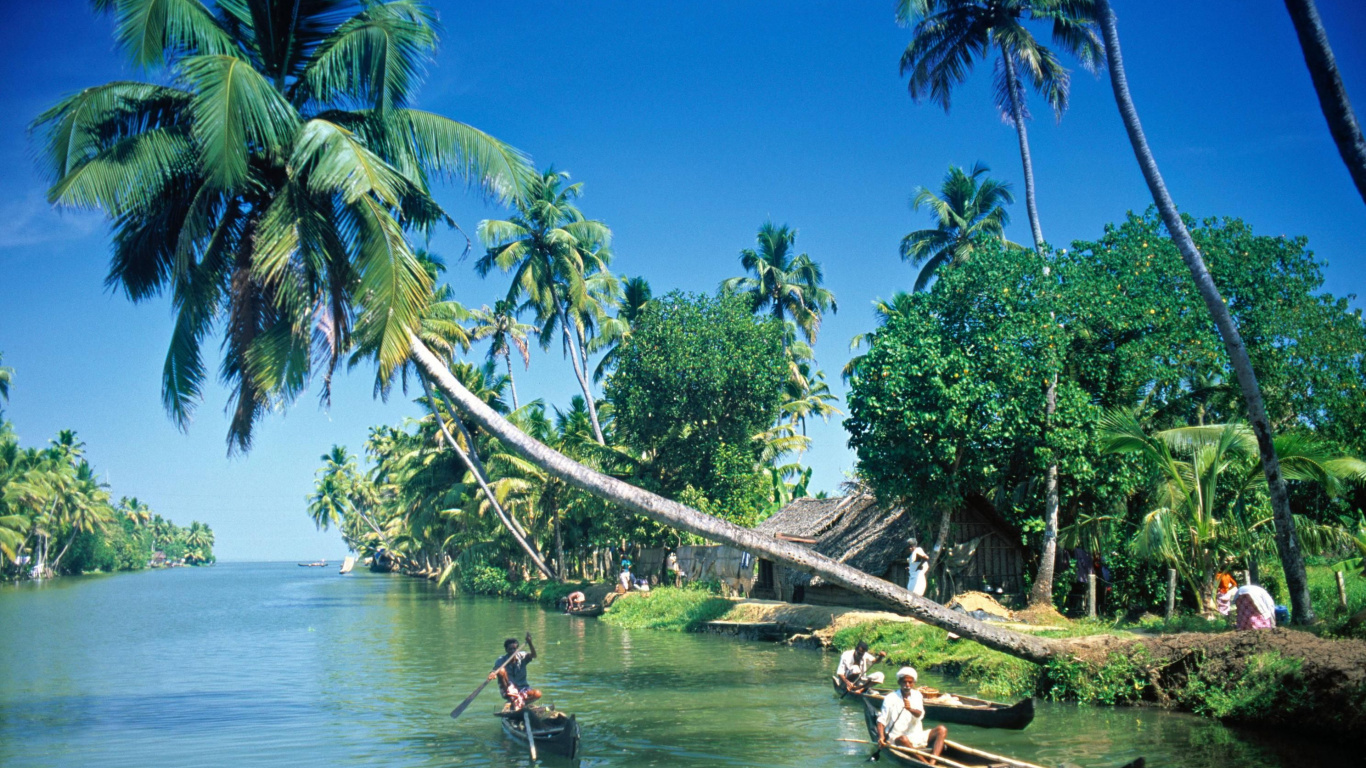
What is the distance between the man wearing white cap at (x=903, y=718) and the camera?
9.98 m

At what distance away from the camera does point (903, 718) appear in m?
10.1

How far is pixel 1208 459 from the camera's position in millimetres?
14984

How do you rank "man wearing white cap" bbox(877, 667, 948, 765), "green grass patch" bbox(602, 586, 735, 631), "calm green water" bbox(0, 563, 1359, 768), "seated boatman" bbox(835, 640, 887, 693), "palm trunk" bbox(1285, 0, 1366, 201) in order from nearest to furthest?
"palm trunk" bbox(1285, 0, 1366, 201) → "man wearing white cap" bbox(877, 667, 948, 765) → "calm green water" bbox(0, 563, 1359, 768) → "seated boatman" bbox(835, 640, 887, 693) → "green grass patch" bbox(602, 586, 735, 631)

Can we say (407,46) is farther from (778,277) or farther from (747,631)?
(778,277)

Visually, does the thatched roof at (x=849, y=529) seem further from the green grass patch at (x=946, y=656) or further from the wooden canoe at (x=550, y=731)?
the wooden canoe at (x=550, y=731)

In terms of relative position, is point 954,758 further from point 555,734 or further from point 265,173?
point 265,173

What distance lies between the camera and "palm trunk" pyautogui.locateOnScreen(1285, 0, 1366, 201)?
24.7ft

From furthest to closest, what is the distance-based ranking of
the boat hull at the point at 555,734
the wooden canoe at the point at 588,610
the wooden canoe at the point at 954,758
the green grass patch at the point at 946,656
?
the wooden canoe at the point at 588,610
the green grass patch at the point at 946,656
the boat hull at the point at 555,734
the wooden canoe at the point at 954,758

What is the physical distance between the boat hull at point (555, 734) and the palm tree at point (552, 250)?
22.8 m

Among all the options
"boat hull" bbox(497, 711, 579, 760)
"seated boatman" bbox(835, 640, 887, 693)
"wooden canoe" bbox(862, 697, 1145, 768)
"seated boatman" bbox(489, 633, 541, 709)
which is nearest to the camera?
"wooden canoe" bbox(862, 697, 1145, 768)

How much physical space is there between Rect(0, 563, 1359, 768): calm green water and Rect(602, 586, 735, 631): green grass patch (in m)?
0.96

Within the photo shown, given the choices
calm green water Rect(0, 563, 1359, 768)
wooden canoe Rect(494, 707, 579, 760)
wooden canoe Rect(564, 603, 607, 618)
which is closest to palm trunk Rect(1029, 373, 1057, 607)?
calm green water Rect(0, 563, 1359, 768)

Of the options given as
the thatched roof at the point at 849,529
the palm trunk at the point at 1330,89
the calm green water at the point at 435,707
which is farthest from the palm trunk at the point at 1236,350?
the thatched roof at the point at 849,529

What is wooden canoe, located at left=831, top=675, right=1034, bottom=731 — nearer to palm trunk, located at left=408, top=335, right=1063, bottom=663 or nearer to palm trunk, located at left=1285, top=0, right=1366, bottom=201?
palm trunk, located at left=408, top=335, right=1063, bottom=663
